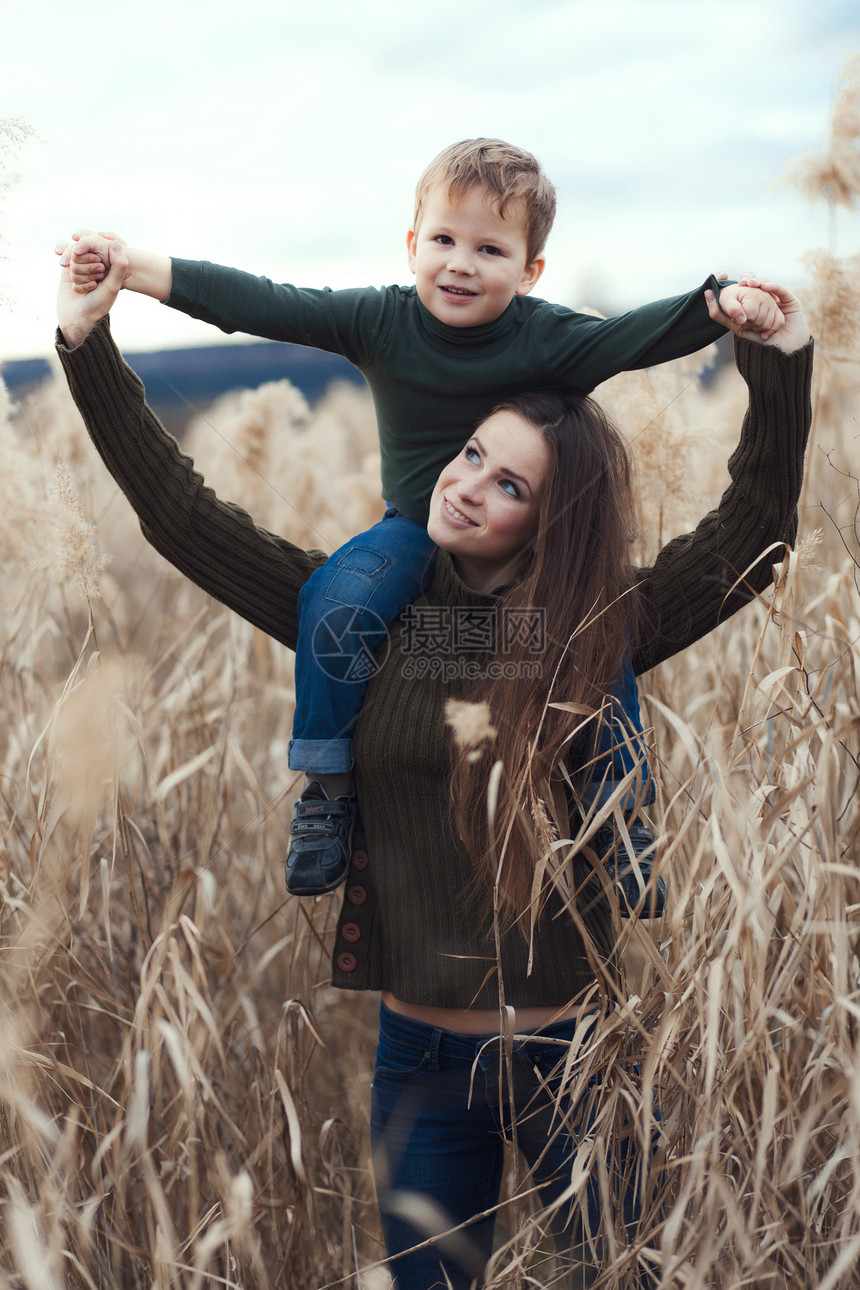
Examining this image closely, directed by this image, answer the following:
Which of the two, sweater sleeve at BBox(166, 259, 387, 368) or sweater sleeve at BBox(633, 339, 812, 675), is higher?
sweater sleeve at BBox(166, 259, 387, 368)

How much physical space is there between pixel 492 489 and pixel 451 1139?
83 cm

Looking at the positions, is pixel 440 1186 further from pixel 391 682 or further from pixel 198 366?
pixel 198 366

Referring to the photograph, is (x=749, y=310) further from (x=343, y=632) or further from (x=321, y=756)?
(x=321, y=756)

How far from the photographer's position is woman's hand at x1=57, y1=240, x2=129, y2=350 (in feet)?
3.86

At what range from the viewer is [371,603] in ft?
4.15

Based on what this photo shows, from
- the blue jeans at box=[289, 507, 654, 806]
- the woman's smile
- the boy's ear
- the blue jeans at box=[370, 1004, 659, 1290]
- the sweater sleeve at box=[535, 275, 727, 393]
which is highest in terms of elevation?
the boy's ear

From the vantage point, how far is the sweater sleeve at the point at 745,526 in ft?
3.80

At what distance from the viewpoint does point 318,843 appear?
127cm

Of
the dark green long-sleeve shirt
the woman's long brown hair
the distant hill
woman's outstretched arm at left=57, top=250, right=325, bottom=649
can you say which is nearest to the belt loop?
the woman's long brown hair

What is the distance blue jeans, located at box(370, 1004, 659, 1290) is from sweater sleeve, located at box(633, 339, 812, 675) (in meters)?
0.55

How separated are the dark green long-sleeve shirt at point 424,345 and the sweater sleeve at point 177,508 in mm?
135
